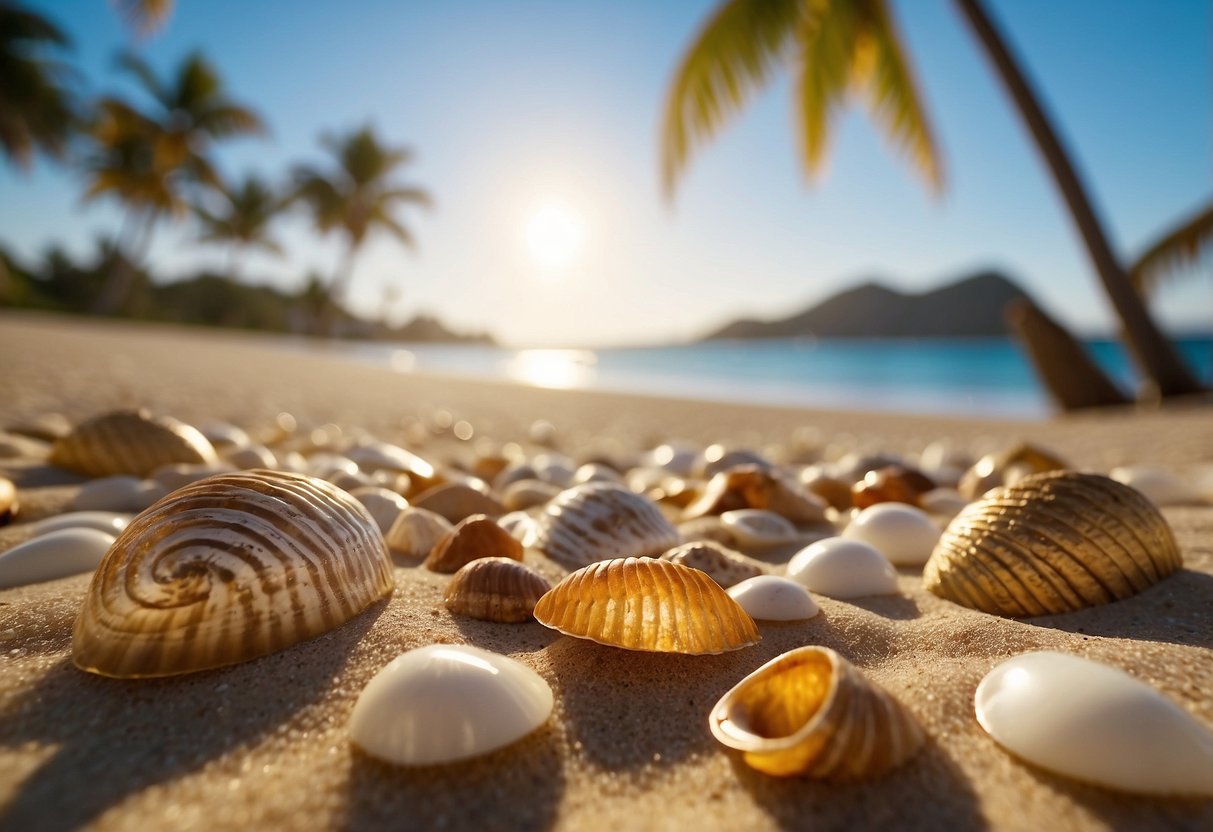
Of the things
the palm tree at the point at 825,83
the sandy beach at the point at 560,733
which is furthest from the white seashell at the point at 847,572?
the palm tree at the point at 825,83

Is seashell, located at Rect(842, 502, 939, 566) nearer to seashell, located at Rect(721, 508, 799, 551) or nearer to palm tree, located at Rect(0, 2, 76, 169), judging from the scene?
seashell, located at Rect(721, 508, 799, 551)

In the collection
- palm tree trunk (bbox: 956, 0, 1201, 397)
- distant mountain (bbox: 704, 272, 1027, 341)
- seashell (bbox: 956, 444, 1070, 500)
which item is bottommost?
seashell (bbox: 956, 444, 1070, 500)

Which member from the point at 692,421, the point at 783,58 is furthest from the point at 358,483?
the point at 783,58

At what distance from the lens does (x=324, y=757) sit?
96 cm

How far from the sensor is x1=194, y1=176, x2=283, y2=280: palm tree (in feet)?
102

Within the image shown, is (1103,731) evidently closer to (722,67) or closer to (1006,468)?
(1006,468)

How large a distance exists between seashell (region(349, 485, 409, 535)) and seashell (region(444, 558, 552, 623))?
0.71 meters

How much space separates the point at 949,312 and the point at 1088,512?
6702cm

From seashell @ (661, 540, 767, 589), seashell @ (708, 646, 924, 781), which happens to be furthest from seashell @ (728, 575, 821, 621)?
seashell @ (708, 646, 924, 781)

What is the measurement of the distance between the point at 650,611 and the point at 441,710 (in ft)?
1.50

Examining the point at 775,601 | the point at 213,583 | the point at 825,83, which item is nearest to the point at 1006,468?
the point at 775,601

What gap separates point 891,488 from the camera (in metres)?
2.67

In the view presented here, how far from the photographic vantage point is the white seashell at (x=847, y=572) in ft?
5.55

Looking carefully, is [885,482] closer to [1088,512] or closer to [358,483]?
[1088,512]
